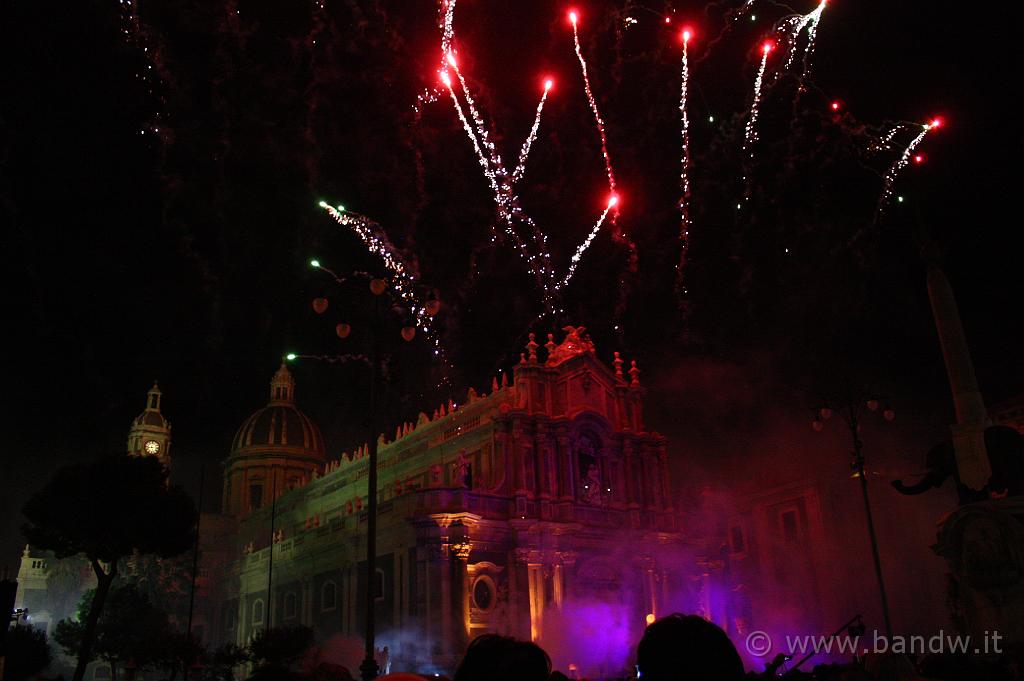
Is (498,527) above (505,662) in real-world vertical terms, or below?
above

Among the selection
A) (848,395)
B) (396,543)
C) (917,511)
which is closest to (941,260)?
(848,395)

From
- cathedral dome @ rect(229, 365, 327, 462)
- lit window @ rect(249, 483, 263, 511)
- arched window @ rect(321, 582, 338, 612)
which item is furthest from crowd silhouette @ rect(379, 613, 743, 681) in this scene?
cathedral dome @ rect(229, 365, 327, 462)

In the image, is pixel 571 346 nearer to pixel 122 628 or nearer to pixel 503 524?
pixel 503 524

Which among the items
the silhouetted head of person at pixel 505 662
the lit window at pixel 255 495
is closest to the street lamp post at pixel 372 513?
the silhouetted head of person at pixel 505 662

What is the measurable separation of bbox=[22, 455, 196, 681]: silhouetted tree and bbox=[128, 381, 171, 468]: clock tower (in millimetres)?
45142

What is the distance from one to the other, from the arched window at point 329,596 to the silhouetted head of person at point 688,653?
46138 mm

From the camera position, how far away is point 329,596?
47.5 meters

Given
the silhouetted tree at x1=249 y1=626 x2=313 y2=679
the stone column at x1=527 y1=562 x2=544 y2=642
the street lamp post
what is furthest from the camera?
the stone column at x1=527 y1=562 x2=544 y2=642

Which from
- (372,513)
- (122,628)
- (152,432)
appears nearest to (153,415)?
(152,432)

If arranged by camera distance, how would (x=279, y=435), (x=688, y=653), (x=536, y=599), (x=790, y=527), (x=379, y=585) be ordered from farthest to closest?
(x=279, y=435) < (x=790, y=527) < (x=379, y=585) < (x=536, y=599) < (x=688, y=653)

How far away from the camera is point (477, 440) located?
45.6m

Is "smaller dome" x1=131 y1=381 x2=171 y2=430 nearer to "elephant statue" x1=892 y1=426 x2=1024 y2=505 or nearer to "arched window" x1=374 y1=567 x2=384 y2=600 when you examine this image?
"arched window" x1=374 y1=567 x2=384 y2=600

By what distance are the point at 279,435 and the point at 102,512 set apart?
1843 inches

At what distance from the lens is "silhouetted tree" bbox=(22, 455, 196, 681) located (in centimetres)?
3203
